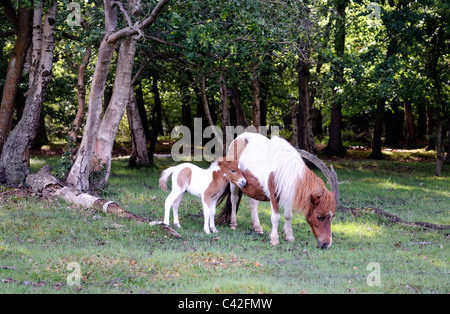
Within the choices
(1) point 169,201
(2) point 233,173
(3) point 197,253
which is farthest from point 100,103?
(3) point 197,253

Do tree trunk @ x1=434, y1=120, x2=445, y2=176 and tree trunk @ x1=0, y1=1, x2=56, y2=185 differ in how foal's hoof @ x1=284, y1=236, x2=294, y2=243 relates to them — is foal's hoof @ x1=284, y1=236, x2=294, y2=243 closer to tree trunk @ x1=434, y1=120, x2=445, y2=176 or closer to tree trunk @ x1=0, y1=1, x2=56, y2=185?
tree trunk @ x1=0, y1=1, x2=56, y2=185

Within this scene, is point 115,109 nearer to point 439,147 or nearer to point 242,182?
point 242,182

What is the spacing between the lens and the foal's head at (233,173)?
30.9 ft

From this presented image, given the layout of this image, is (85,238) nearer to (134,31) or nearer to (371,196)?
(134,31)

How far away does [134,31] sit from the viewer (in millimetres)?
11750

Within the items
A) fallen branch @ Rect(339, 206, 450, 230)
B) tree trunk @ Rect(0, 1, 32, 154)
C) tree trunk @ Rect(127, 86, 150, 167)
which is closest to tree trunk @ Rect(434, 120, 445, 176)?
fallen branch @ Rect(339, 206, 450, 230)

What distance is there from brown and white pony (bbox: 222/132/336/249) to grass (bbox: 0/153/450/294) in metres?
0.50

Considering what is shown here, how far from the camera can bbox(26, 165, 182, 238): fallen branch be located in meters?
10.7

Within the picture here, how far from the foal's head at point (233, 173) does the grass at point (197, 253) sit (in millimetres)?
1151

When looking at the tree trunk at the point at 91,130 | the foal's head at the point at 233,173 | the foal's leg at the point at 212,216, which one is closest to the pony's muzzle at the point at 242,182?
the foal's head at the point at 233,173

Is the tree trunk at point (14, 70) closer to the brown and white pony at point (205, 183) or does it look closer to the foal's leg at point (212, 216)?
the brown and white pony at point (205, 183)
